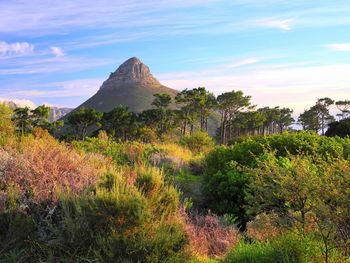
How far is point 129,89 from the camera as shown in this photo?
144875 mm

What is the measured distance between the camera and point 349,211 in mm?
3631

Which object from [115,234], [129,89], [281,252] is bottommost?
[281,252]

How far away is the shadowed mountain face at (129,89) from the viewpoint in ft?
401

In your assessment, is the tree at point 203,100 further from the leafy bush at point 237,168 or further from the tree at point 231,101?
the leafy bush at point 237,168

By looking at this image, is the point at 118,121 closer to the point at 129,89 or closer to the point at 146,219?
the point at 146,219

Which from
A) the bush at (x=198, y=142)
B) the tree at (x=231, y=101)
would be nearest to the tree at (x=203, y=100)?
the tree at (x=231, y=101)

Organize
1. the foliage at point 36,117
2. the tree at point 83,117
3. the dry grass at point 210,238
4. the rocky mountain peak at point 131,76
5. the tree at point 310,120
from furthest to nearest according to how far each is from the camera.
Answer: the rocky mountain peak at point 131,76
the tree at point 310,120
the tree at point 83,117
the foliage at point 36,117
the dry grass at point 210,238

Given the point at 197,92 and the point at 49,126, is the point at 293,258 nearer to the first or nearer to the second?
the point at 49,126

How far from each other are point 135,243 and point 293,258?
2131mm

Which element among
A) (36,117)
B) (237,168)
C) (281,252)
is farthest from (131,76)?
(281,252)

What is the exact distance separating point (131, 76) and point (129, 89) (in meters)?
24.7

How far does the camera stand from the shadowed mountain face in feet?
401

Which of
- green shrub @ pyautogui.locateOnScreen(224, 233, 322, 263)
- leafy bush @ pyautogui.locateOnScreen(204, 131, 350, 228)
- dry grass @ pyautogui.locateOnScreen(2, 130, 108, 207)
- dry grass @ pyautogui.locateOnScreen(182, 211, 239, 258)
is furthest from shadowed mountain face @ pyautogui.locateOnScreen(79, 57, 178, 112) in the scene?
green shrub @ pyautogui.locateOnScreen(224, 233, 322, 263)

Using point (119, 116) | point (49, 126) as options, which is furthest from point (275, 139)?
point (119, 116)
